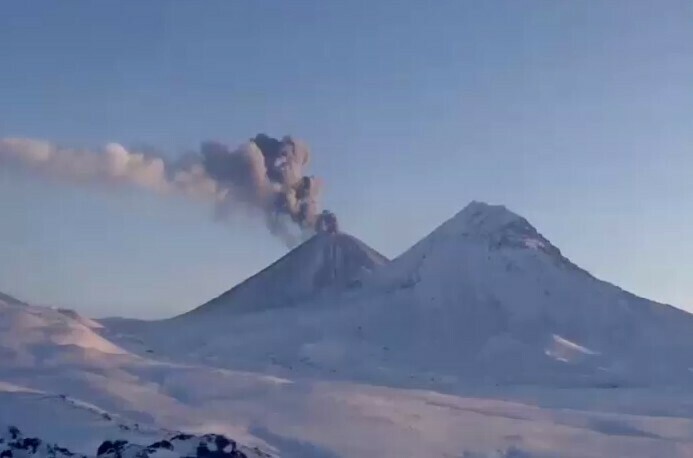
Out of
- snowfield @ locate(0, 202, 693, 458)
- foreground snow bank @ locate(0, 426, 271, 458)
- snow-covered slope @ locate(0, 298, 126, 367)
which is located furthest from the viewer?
snow-covered slope @ locate(0, 298, 126, 367)

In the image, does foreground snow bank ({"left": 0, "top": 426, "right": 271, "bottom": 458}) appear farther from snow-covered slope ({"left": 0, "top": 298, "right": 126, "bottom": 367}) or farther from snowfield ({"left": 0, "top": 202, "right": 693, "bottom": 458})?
snow-covered slope ({"left": 0, "top": 298, "right": 126, "bottom": 367})

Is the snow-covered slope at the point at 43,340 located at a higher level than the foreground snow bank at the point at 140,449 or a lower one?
higher

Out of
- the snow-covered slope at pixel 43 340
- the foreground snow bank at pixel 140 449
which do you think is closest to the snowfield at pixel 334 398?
the snow-covered slope at pixel 43 340

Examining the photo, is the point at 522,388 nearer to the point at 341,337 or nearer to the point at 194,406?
the point at 341,337

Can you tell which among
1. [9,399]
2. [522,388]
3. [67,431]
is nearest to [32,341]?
[9,399]

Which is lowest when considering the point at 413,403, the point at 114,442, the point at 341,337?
the point at 114,442

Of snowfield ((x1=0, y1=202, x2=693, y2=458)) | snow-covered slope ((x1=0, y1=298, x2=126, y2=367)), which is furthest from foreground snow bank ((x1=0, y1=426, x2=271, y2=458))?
snow-covered slope ((x1=0, y1=298, x2=126, y2=367))

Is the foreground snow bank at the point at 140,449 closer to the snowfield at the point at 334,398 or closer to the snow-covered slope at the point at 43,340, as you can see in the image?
the snowfield at the point at 334,398

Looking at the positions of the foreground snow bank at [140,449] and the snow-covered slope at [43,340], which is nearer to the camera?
the foreground snow bank at [140,449]
